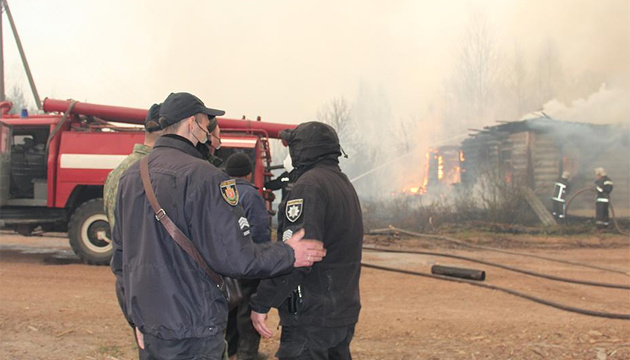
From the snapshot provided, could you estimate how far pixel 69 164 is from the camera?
890cm

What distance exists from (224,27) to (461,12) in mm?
9500

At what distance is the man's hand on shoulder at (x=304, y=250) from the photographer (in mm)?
2453

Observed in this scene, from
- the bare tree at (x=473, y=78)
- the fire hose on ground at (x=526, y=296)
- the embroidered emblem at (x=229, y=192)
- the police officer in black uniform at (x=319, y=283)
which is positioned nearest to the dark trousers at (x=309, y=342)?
the police officer in black uniform at (x=319, y=283)

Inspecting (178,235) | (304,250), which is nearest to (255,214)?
(304,250)

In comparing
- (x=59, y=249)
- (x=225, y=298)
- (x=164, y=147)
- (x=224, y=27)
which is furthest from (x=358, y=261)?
(x=224, y=27)

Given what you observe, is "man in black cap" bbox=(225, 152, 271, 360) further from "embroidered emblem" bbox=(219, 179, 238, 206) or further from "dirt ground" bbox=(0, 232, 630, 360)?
"embroidered emblem" bbox=(219, 179, 238, 206)

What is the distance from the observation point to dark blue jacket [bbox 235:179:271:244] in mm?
3594

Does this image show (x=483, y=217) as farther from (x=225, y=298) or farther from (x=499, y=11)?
(x=225, y=298)

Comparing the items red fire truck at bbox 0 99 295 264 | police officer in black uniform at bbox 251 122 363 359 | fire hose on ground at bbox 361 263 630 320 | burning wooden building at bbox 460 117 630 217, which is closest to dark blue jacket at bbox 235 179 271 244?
police officer in black uniform at bbox 251 122 363 359

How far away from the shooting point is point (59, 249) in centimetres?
1074

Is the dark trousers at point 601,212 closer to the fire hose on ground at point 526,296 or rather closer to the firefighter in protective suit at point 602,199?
the firefighter in protective suit at point 602,199

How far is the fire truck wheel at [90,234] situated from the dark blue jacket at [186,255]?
23.1ft

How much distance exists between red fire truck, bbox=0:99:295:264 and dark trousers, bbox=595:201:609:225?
10115 millimetres

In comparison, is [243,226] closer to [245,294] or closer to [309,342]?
[309,342]
